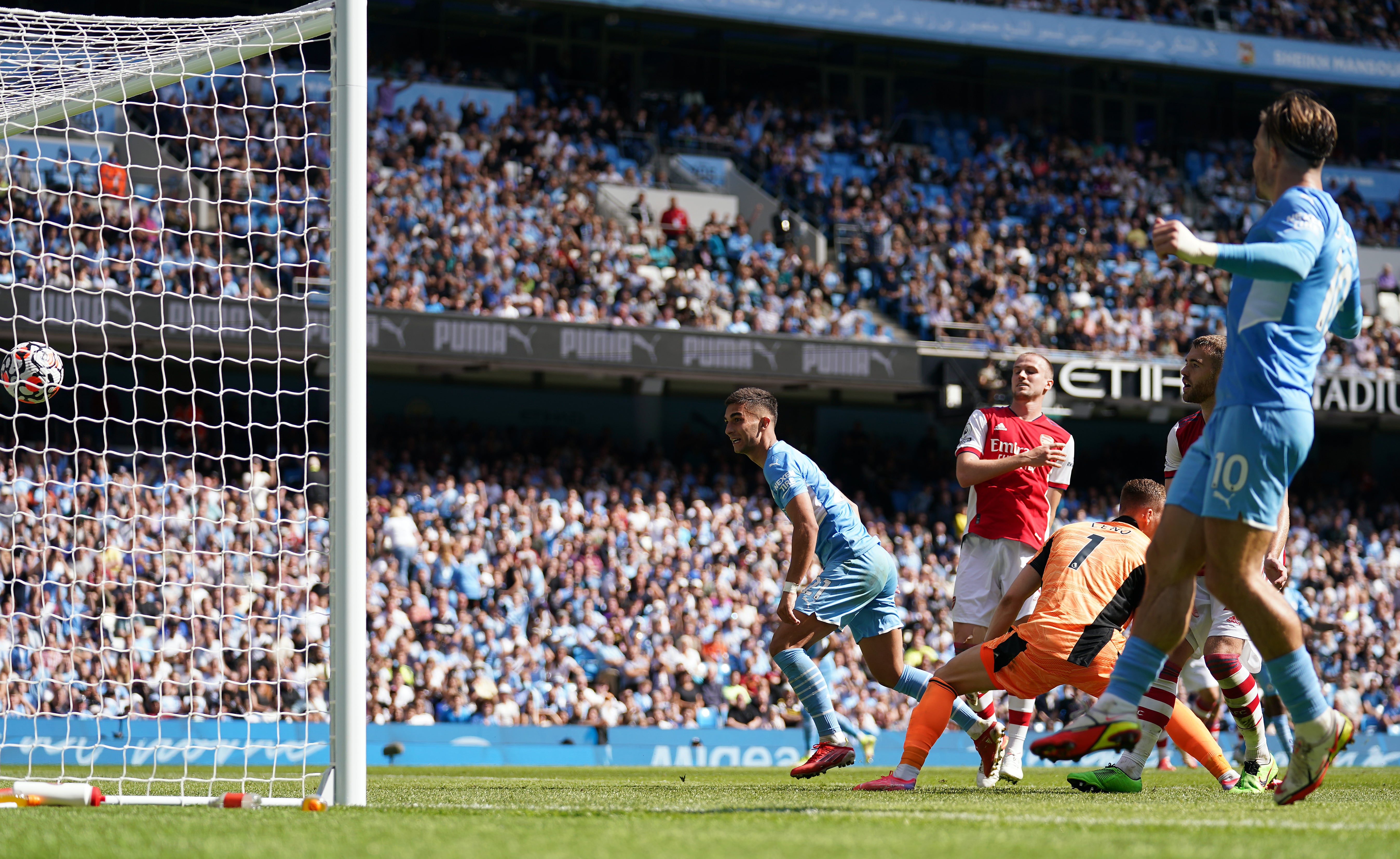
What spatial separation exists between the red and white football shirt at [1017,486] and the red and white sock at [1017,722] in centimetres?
99

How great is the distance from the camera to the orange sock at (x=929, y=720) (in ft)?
22.1

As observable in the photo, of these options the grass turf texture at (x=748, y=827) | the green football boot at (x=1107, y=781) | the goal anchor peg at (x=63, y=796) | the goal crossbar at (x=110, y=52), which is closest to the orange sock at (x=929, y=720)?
the grass turf texture at (x=748, y=827)

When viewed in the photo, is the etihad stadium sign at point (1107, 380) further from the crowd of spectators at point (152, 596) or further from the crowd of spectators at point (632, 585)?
the crowd of spectators at point (152, 596)

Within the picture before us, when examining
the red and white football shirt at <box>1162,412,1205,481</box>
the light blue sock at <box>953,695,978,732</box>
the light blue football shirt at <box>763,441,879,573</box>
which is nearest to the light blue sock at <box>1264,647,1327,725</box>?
the light blue sock at <box>953,695,978,732</box>

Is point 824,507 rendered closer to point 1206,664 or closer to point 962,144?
point 1206,664

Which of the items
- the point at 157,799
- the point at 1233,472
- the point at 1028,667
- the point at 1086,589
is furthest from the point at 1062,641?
the point at 157,799

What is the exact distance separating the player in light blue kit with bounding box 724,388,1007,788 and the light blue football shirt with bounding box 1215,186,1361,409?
3.14 m

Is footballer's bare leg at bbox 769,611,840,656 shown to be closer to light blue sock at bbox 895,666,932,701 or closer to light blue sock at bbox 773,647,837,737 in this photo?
light blue sock at bbox 773,647,837,737

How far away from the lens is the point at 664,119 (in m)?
29.0

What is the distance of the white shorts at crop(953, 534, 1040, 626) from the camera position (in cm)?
888

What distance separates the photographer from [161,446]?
19594 millimetres

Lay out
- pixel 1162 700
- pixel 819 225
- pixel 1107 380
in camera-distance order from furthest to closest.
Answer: pixel 819 225, pixel 1107 380, pixel 1162 700

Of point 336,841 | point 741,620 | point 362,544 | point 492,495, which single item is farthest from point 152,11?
point 336,841

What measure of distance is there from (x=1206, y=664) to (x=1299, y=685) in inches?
132
